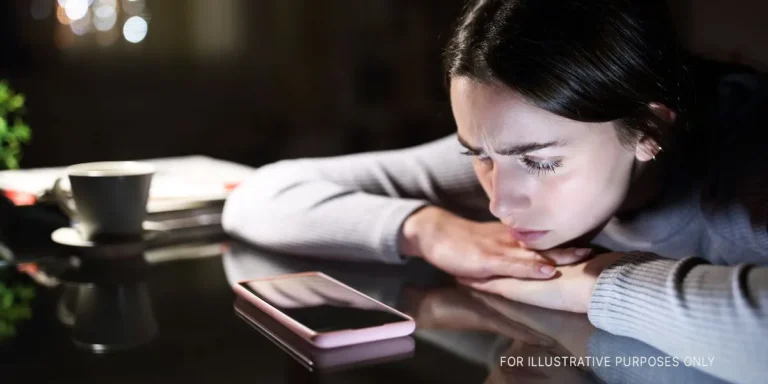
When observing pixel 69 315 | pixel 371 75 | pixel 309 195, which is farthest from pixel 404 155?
pixel 69 315

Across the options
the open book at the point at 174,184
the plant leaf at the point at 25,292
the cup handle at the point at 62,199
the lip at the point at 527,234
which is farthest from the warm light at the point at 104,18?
the lip at the point at 527,234

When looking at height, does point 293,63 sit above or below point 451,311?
above

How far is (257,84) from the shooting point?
1466 millimetres

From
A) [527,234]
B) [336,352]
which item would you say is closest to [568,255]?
[527,234]

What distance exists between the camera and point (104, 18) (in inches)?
51.4

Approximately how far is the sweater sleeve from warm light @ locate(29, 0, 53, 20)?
519mm

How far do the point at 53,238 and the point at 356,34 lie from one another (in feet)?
2.54

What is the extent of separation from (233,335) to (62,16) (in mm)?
872

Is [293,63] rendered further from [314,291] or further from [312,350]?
[312,350]

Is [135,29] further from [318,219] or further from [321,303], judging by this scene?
[321,303]

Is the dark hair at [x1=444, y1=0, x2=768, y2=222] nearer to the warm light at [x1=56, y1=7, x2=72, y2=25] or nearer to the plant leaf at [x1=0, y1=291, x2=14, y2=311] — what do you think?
the plant leaf at [x1=0, y1=291, x2=14, y2=311]

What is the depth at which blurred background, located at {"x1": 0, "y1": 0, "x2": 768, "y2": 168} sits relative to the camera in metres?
1.27

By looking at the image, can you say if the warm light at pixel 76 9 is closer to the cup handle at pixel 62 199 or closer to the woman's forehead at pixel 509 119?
the cup handle at pixel 62 199

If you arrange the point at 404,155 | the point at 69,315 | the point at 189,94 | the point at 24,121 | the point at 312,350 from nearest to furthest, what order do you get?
1. the point at 312,350
2. the point at 69,315
3. the point at 404,155
4. the point at 24,121
5. the point at 189,94
